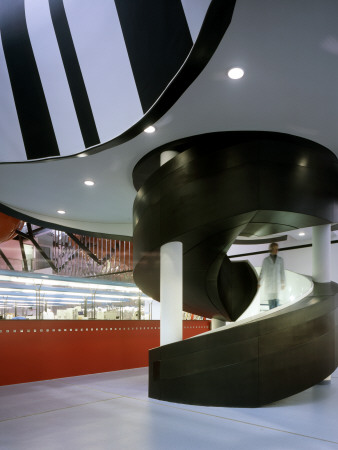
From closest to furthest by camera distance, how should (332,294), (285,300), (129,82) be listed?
(129,82) → (332,294) → (285,300)

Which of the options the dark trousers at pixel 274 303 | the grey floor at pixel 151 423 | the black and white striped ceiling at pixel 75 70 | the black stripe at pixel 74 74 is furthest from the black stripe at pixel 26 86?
the dark trousers at pixel 274 303

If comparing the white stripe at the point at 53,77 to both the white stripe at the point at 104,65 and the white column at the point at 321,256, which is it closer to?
the white stripe at the point at 104,65

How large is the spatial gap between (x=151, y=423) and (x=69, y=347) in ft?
13.4

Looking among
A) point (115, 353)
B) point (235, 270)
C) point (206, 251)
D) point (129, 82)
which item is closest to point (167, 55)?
point (129, 82)

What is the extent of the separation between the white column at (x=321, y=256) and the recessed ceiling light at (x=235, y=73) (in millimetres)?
4232

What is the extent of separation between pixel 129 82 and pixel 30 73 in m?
2.25

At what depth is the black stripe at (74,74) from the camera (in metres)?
6.36

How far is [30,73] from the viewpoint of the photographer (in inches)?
267

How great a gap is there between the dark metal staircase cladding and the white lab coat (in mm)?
581

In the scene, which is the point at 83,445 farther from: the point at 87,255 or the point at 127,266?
the point at 87,255

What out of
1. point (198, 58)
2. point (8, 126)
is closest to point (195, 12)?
point (198, 58)

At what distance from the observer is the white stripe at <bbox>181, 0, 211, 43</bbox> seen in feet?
11.0

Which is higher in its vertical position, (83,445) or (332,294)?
(332,294)

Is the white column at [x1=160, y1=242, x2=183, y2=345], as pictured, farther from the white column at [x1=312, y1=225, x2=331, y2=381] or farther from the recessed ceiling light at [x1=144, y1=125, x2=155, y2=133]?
the white column at [x1=312, y1=225, x2=331, y2=381]
